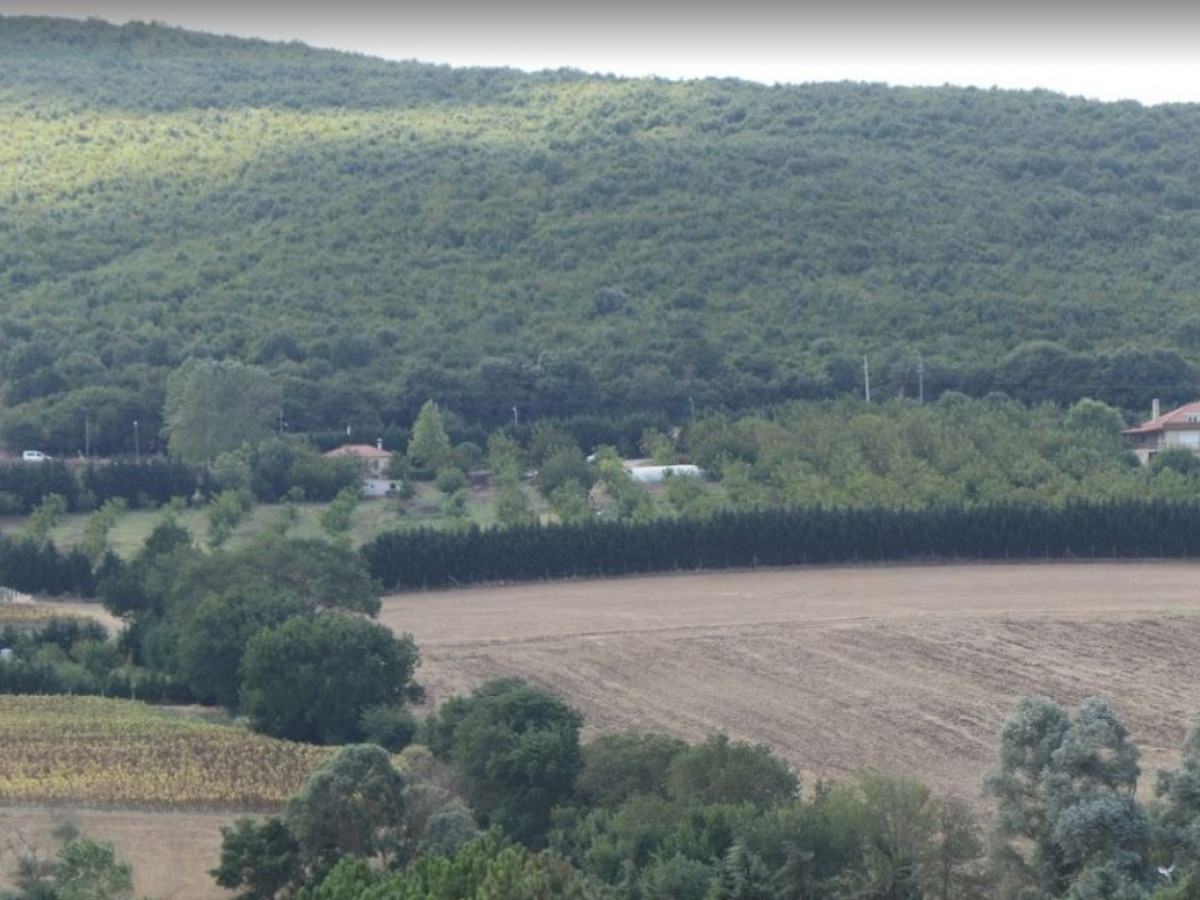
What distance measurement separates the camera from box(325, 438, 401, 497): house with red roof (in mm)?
99312

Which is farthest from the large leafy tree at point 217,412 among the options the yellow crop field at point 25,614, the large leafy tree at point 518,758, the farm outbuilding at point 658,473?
the large leafy tree at point 518,758

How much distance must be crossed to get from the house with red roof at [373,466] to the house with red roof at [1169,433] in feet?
92.6

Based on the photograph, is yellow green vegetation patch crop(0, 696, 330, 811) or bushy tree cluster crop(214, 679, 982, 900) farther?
yellow green vegetation patch crop(0, 696, 330, 811)

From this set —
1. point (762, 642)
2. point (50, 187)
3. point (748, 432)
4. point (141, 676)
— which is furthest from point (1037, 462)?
point (50, 187)

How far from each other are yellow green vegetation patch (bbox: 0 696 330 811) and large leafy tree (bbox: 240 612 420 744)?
1108 mm

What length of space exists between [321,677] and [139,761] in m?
6.06

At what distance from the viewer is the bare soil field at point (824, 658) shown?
5009cm

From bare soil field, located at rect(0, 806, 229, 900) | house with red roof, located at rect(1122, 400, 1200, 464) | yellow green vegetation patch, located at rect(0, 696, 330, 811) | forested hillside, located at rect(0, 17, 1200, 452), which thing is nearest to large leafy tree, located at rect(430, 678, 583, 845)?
yellow green vegetation patch, located at rect(0, 696, 330, 811)

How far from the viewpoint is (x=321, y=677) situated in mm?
55875

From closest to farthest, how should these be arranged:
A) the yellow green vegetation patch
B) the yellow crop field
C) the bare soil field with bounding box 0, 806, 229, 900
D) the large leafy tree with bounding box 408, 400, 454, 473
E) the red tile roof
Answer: the bare soil field with bounding box 0, 806, 229, 900 → the yellow green vegetation patch → the yellow crop field → the large leafy tree with bounding box 408, 400, 454, 473 → the red tile roof

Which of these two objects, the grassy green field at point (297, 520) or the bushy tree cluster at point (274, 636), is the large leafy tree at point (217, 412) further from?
the bushy tree cluster at point (274, 636)

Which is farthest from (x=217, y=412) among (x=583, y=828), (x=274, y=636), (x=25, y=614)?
(x=583, y=828)

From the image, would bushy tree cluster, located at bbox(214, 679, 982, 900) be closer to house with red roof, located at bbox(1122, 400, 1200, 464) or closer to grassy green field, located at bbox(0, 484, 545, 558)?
grassy green field, located at bbox(0, 484, 545, 558)

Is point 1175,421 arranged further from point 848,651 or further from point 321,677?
point 321,677
